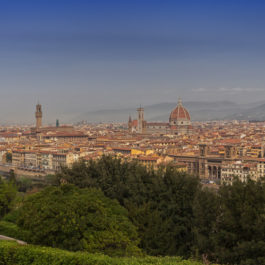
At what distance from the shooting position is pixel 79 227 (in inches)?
321

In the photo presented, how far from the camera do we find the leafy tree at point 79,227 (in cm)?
805

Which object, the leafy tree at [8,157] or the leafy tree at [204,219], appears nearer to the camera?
the leafy tree at [204,219]

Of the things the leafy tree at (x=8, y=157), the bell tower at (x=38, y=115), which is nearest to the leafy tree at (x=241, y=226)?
the leafy tree at (x=8, y=157)

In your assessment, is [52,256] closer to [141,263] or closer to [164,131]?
[141,263]

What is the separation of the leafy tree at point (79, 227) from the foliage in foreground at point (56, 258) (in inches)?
44.3

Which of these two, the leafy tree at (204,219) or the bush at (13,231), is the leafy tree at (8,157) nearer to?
the bush at (13,231)

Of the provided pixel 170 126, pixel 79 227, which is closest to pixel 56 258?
pixel 79 227

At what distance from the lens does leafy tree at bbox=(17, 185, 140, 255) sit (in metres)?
8.05

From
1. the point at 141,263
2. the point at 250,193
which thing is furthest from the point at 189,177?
the point at 141,263

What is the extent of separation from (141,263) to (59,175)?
31.1 ft

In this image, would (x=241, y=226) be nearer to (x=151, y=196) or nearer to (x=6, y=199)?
(x=151, y=196)

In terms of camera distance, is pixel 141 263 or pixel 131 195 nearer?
pixel 141 263

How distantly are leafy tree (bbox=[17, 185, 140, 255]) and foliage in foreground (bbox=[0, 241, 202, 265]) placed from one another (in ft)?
3.69

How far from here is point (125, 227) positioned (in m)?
8.91
